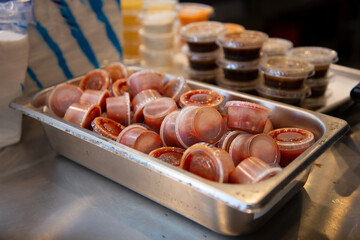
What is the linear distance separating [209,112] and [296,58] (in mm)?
606

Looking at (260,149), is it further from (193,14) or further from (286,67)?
(193,14)

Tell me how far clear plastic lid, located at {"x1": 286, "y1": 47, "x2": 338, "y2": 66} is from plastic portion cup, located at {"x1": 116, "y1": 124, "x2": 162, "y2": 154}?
2.42 ft

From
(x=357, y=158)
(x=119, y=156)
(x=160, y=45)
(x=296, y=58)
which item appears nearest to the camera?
(x=119, y=156)

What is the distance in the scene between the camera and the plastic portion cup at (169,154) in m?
0.90

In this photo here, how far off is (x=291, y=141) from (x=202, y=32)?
30.9 inches

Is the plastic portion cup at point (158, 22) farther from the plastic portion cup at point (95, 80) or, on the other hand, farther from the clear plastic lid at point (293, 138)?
the clear plastic lid at point (293, 138)

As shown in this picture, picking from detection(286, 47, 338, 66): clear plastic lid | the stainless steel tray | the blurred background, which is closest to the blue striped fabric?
the stainless steel tray

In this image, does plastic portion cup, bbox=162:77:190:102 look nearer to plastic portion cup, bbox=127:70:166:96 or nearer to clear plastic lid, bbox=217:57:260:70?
plastic portion cup, bbox=127:70:166:96

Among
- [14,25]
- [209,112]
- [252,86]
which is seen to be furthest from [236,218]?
[14,25]

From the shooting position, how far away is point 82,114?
1047 millimetres

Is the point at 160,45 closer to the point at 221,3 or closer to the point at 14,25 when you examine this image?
the point at 14,25

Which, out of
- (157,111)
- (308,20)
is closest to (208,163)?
(157,111)

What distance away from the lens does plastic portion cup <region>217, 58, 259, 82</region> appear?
1.42 metres

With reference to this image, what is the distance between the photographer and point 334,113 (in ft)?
4.50
